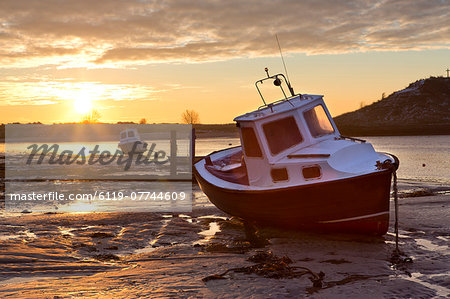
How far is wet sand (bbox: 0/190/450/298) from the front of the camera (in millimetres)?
7926

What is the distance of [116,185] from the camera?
2422 centimetres

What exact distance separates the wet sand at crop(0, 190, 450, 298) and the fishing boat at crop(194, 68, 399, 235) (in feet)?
1.88

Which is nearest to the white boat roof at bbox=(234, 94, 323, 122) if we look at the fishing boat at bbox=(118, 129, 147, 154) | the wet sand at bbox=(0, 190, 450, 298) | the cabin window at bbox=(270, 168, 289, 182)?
the cabin window at bbox=(270, 168, 289, 182)

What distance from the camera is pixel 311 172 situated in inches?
446

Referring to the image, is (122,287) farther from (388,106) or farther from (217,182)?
(388,106)

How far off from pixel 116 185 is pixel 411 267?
17.7 metres

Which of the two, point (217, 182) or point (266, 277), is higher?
point (217, 182)

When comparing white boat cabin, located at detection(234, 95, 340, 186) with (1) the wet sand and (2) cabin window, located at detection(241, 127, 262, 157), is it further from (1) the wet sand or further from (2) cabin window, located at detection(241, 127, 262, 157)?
(1) the wet sand

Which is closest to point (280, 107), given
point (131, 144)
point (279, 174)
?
point (279, 174)

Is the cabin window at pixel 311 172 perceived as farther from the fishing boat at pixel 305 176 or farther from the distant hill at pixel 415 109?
the distant hill at pixel 415 109

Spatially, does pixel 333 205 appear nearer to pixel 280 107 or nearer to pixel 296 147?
pixel 296 147

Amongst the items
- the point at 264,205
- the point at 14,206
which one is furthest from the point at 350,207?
the point at 14,206

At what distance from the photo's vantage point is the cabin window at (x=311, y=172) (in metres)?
11.2

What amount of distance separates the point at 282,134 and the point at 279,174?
45.1 inches
